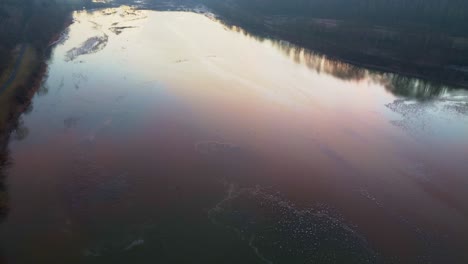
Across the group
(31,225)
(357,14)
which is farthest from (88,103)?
(357,14)

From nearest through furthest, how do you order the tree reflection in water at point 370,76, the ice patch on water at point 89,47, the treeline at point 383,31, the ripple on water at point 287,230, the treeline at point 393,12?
the ripple on water at point 287,230, the tree reflection in water at point 370,76, the treeline at point 383,31, the ice patch on water at point 89,47, the treeline at point 393,12

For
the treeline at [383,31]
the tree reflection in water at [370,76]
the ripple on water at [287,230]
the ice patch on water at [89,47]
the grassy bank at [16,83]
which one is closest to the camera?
the ripple on water at [287,230]

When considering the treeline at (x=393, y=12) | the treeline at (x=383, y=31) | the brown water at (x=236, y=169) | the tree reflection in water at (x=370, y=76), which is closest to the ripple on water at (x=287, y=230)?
the brown water at (x=236, y=169)

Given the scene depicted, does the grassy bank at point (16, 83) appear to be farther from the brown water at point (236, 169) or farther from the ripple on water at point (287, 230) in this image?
the ripple on water at point (287, 230)

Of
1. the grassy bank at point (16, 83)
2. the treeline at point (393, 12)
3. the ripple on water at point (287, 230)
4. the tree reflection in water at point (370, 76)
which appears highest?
the treeline at point (393, 12)

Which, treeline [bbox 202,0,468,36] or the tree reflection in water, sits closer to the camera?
the tree reflection in water

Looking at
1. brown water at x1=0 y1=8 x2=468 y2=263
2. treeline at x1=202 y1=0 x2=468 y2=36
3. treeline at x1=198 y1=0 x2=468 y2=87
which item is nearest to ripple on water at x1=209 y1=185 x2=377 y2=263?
brown water at x1=0 y1=8 x2=468 y2=263

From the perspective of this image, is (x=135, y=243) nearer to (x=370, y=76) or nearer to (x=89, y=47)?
(x=370, y=76)

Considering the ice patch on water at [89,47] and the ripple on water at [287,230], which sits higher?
the ice patch on water at [89,47]

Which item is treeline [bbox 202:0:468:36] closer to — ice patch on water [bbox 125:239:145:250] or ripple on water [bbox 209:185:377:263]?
ripple on water [bbox 209:185:377:263]

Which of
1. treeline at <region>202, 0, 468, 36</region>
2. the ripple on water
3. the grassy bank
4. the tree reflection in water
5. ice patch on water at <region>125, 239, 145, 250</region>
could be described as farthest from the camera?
treeline at <region>202, 0, 468, 36</region>
